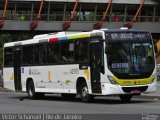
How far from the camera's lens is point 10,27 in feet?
226

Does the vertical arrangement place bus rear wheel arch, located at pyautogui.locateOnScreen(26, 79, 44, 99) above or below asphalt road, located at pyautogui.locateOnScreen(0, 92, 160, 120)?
below

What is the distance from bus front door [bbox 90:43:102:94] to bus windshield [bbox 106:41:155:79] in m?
0.54

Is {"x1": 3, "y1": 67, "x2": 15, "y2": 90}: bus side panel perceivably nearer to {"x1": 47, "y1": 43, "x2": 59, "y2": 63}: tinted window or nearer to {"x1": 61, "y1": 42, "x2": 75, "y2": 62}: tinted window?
{"x1": 47, "y1": 43, "x2": 59, "y2": 63}: tinted window

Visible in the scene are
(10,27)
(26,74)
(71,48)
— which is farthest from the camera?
(10,27)

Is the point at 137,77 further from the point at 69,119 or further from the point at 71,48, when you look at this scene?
the point at 69,119

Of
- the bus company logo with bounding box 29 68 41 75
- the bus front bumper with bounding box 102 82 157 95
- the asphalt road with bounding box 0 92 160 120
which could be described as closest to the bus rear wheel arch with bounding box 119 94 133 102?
the asphalt road with bounding box 0 92 160 120

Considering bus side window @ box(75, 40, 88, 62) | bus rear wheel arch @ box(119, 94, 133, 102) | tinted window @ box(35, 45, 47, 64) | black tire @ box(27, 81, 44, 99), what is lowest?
black tire @ box(27, 81, 44, 99)

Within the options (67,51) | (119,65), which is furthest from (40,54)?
(119,65)

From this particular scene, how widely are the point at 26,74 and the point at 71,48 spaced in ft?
16.5

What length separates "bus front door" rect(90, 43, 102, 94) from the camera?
22.3 m

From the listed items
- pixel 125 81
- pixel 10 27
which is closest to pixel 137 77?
pixel 125 81

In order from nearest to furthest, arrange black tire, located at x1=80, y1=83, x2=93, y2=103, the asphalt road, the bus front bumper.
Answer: the asphalt road
the bus front bumper
black tire, located at x1=80, y1=83, x2=93, y2=103

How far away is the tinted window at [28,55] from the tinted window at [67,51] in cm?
322

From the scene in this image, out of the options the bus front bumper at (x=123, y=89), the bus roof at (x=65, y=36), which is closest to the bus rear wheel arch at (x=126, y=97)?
the bus front bumper at (x=123, y=89)
